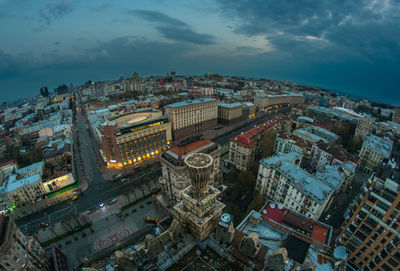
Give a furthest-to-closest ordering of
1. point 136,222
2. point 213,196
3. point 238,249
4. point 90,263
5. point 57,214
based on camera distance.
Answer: point 57,214 < point 136,222 < point 90,263 < point 213,196 < point 238,249

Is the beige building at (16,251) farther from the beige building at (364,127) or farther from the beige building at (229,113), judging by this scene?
the beige building at (364,127)

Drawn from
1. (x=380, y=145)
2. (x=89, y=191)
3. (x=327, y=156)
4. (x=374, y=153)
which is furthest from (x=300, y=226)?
(x=89, y=191)

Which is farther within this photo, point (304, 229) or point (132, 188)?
point (132, 188)

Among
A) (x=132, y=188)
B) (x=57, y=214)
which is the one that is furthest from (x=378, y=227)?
(x=57, y=214)

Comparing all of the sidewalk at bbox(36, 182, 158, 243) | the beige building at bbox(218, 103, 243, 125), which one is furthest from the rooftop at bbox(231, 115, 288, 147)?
the beige building at bbox(218, 103, 243, 125)

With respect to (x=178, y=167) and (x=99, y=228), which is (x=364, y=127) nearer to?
(x=178, y=167)

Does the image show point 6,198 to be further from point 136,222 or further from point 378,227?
point 378,227
